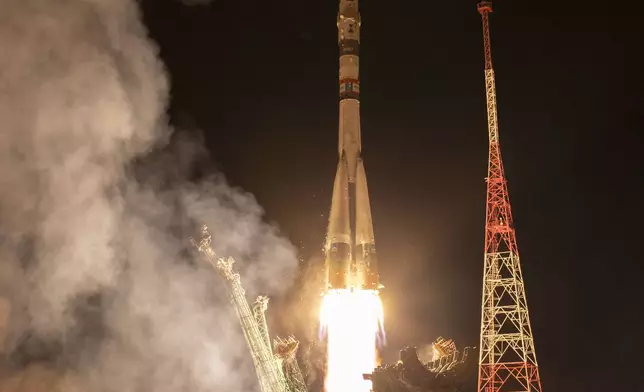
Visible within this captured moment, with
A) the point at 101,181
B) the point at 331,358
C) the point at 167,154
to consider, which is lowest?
the point at 331,358

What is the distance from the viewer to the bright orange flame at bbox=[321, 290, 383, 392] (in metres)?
31.9

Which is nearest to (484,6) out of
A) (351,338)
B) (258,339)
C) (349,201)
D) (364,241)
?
(349,201)

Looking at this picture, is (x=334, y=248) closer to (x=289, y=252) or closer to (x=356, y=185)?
(x=356, y=185)

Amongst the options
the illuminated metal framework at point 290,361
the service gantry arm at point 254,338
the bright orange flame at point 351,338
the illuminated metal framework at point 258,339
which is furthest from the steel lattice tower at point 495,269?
the service gantry arm at point 254,338

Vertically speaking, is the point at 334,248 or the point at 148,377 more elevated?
the point at 334,248

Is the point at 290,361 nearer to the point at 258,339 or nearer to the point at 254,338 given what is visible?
the point at 258,339

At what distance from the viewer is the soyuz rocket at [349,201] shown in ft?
106

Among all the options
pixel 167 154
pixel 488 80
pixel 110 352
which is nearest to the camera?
pixel 110 352

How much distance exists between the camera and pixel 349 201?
113 ft

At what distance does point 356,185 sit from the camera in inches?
1341

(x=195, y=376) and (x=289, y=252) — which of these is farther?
(x=289, y=252)

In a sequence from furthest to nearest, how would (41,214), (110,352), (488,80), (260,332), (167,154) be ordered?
(488,80)
(167,154)
(110,352)
(260,332)
(41,214)

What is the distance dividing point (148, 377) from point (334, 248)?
9935 mm

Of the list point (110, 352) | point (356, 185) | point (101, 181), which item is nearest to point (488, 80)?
point (356, 185)
